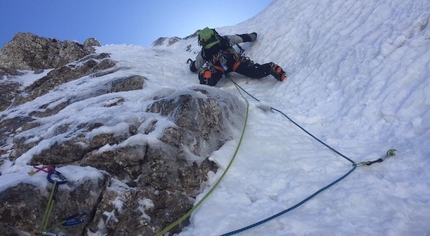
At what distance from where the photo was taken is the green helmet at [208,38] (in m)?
10.0

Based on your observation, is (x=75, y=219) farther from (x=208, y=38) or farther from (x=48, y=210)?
(x=208, y=38)

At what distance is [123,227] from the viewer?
13.5ft

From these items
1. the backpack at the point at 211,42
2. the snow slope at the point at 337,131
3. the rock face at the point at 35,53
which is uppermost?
the rock face at the point at 35,53

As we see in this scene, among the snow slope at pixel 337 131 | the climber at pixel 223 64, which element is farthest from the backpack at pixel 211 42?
the snow slope at pixel 337 131

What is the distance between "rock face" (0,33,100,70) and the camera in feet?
51.3

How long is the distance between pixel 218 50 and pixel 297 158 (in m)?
5.54

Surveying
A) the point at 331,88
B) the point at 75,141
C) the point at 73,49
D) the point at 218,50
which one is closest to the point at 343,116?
the point at 331,88

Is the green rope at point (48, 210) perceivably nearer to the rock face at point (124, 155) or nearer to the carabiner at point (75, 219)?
the rock face at point (124, 155)

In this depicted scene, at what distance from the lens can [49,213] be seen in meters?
3.83

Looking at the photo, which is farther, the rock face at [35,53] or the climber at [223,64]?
the rock face at [35,53]

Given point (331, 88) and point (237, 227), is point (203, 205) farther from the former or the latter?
point (331, 88)

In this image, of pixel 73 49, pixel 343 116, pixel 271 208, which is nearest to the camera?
pixel 271 208

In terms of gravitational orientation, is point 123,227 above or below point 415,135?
above

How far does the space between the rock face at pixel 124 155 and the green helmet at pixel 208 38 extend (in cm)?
338
